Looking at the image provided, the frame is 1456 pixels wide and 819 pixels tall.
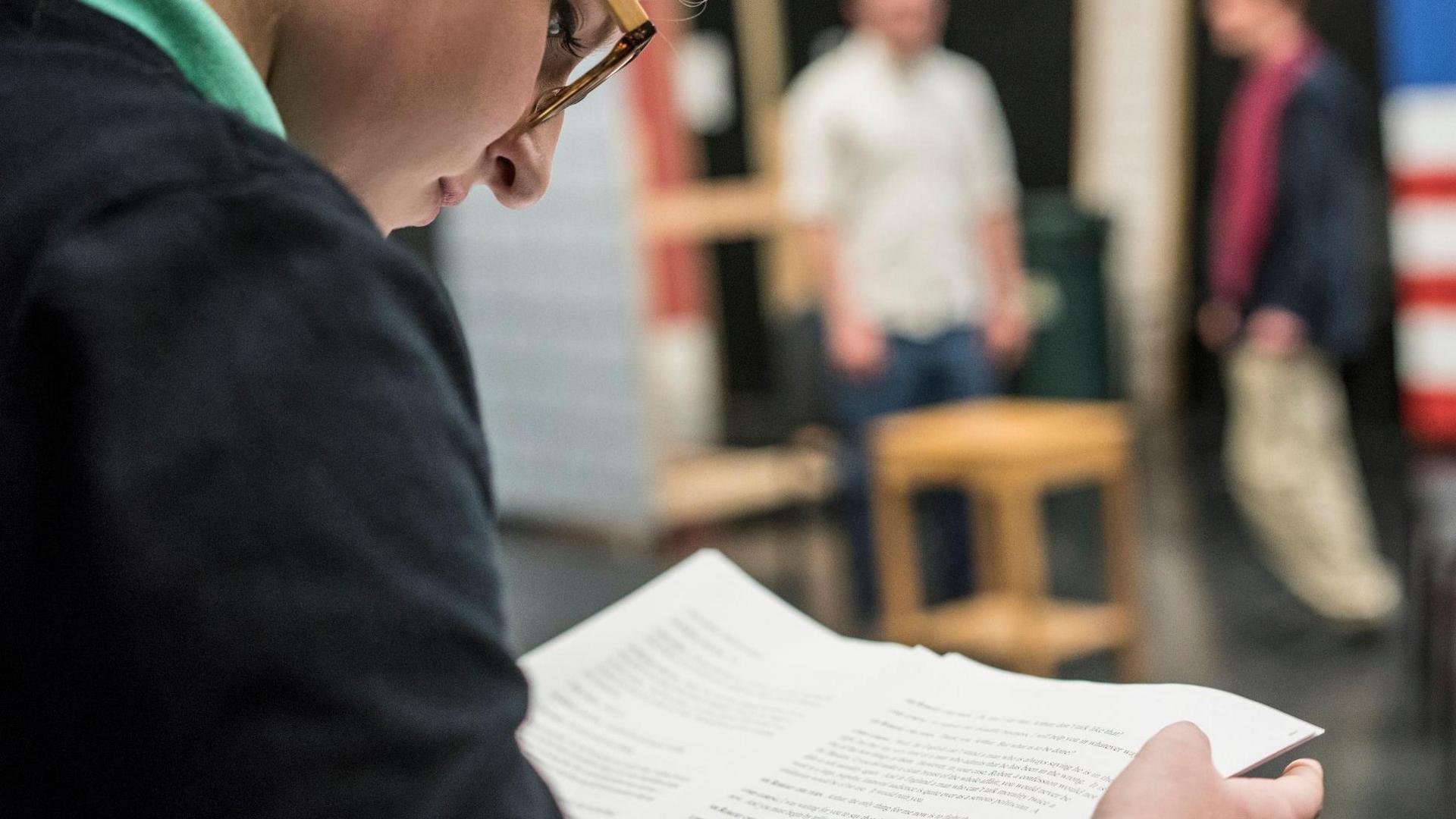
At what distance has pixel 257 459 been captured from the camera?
43 centimetres

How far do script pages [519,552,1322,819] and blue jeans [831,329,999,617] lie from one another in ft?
9.95

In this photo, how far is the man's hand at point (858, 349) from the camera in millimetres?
3824

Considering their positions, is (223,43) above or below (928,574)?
above

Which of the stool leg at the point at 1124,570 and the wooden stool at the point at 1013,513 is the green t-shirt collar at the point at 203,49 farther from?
the stool leg at the point at 1124,570

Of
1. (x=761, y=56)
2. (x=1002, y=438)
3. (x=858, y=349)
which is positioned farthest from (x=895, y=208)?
Result: (x=761, y=56)

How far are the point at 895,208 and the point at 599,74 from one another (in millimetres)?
3222

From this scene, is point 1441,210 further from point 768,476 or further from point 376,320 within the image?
point 376,320

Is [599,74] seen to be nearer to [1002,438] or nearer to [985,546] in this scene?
[1002,438]

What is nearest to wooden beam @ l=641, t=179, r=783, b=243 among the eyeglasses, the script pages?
the script pages

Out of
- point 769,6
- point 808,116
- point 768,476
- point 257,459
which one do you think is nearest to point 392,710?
point 257,459

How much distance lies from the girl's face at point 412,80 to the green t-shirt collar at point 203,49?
0.04 m

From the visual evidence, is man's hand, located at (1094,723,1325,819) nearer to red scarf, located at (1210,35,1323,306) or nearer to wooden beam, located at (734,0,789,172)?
red scarf, located at (1210,35,1323,306)

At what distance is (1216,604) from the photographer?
4.05 meters

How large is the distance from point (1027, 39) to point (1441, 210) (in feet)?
10.8
